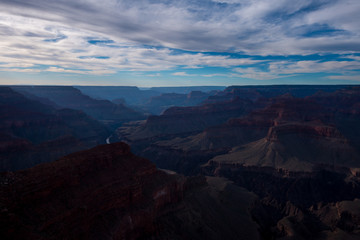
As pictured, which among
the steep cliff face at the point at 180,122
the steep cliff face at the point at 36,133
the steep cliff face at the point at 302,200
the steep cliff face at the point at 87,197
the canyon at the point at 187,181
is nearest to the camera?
the steep cliff face at the point at 87,197

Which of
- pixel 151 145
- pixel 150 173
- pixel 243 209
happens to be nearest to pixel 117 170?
pixel 150 173

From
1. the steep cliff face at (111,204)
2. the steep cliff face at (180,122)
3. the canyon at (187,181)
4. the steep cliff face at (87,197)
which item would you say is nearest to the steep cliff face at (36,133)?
the canyon at (187,181)

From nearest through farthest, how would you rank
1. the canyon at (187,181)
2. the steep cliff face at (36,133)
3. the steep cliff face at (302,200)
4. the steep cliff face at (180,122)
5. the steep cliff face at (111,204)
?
the steep cliff face at (111,204) < the canyon at (187,181) < the steep cliff face at (302,200) < the steep cliff face at (36,133) < the steep cliff face at (180,122)

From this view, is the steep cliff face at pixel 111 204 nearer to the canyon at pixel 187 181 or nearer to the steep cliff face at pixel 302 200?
the canyon at pixel 187 181

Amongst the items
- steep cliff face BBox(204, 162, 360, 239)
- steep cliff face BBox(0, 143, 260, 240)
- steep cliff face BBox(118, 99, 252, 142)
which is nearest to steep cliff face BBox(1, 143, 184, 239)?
steep cliff face BBox(0, 143, 260, 240)

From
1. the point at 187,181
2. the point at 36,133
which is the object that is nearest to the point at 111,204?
the point at 187,181

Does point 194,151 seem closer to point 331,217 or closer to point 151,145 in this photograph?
point 151,145

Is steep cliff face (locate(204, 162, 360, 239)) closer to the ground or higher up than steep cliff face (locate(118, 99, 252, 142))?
closer to the ground

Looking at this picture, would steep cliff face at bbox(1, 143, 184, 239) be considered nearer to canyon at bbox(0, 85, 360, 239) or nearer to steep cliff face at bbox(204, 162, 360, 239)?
canyon at bbox(0, 85, 360, 239)
